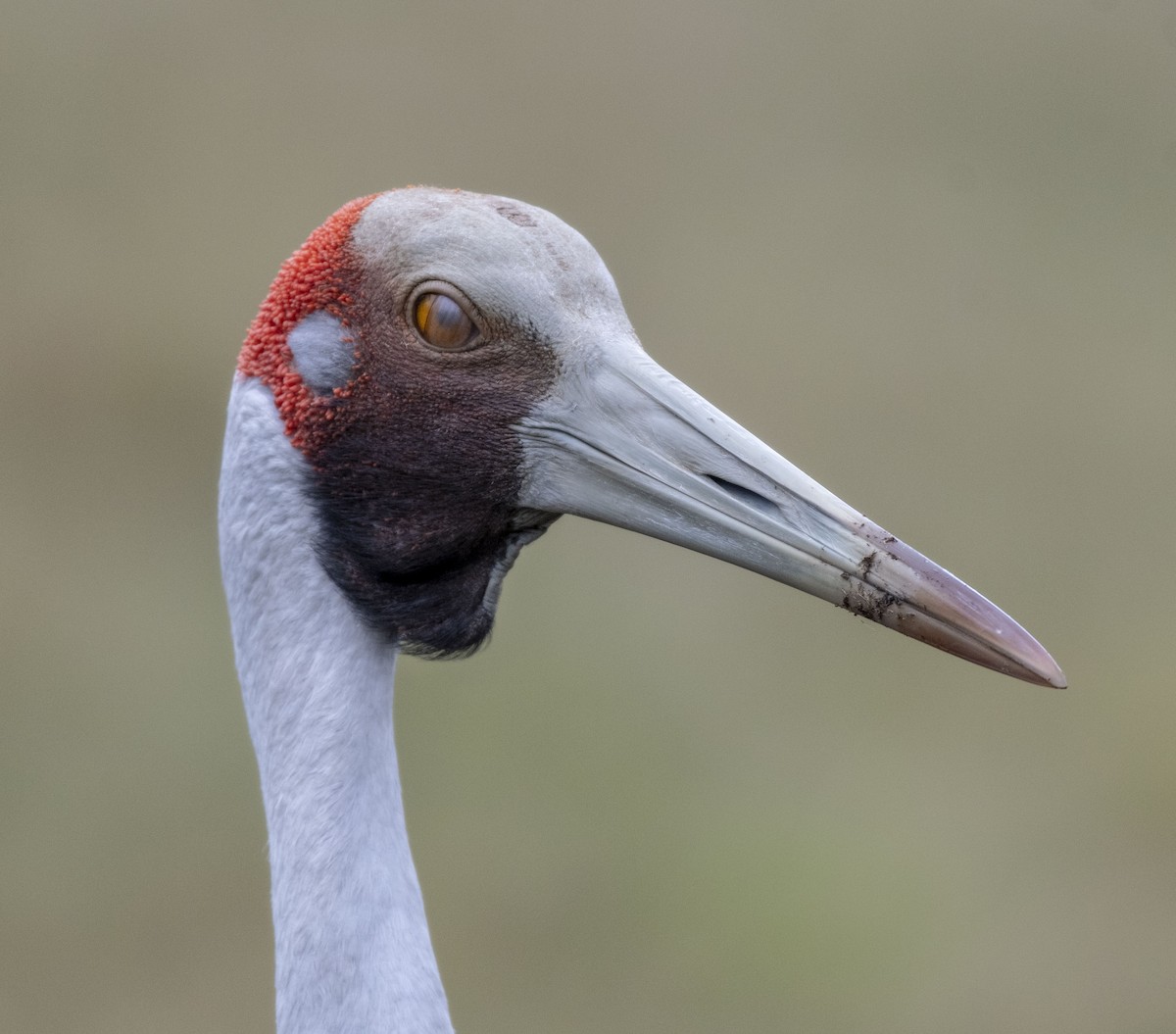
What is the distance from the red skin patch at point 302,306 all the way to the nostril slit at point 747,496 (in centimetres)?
72

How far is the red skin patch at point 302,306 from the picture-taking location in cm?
279

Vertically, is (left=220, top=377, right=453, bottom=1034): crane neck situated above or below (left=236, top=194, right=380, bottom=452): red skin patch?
below

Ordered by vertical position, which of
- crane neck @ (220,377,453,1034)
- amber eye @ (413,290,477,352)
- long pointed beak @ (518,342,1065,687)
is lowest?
crane neck @ (220,377,453,1034)

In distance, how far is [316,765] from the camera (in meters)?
2.89

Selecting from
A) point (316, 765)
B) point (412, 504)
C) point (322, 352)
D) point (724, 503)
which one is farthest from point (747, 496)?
point (316, 765)

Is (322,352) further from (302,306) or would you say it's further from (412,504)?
(412,504)

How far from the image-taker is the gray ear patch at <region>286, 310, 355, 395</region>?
109 inches

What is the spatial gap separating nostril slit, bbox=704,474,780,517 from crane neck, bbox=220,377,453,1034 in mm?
736

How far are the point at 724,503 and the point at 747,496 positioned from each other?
0.04 metres

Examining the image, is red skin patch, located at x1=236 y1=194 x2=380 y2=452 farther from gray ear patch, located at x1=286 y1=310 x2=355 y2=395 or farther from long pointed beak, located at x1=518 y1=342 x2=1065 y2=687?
long pointed beak, located at x1=518 y1=342 x2=1065 y2=687

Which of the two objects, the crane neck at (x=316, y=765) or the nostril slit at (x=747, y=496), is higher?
the nostril slit at (x=747, y=496)

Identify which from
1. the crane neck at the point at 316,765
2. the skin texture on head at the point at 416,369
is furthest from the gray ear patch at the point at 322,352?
the crane neck at the point at 316,765

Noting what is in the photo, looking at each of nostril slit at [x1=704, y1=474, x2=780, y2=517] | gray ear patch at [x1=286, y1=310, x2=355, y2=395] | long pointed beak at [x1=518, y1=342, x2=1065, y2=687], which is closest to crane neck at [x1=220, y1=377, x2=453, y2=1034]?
gray ear patch at [x1=286, y1=310, x2=355, y2=395]

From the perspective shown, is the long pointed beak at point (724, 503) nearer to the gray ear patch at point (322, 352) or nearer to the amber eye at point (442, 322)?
the amber eye at point (442, 322)
